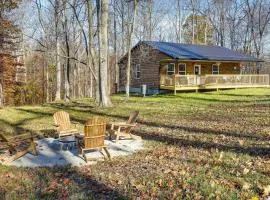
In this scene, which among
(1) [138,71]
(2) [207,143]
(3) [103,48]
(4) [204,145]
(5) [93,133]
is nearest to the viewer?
(5) [93,133]

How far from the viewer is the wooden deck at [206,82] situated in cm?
3139

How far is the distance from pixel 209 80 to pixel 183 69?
11.1ft

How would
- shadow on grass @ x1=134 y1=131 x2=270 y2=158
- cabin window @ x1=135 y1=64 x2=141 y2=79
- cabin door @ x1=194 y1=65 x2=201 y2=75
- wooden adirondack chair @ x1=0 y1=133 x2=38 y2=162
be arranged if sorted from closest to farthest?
shadow on grass @ x1=134 y1=131 x2=270 y2=158
wooden adirondack chair @ x1=0 y1=133 x2=38 y2=162
cabin door @ x1=194 y1=65 x2=201 y2=75
cabin window @ x1=135 y1=64 x2=141 y2=79

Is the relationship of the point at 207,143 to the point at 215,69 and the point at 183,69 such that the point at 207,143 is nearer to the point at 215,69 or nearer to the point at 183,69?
the point at 183,69

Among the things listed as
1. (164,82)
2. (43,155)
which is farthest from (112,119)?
(164,82)

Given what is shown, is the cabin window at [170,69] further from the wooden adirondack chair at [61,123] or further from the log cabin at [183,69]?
the wooden adirondack chair at [61,123]

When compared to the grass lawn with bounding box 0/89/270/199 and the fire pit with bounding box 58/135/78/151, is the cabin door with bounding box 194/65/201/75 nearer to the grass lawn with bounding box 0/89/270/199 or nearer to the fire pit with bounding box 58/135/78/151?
the grass lawn with bounding box 0/89/270/199

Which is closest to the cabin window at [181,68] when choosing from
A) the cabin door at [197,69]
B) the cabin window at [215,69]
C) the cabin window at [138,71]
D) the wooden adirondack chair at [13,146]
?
the cabin door at [197,69]

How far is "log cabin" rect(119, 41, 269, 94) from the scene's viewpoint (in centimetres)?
3247

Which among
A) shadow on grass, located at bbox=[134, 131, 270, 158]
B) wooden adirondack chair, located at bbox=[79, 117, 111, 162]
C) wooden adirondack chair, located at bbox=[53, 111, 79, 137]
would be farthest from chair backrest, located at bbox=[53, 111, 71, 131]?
wooden adirondack chair, located at bbox=[79, 117, 111, 162]

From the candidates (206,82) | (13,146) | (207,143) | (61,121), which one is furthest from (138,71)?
(13,146)

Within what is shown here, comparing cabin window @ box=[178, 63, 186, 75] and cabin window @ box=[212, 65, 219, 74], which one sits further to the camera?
cabin window @ box=[212, 65, 219, 74]

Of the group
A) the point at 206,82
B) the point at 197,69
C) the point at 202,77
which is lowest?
the point at 206,82

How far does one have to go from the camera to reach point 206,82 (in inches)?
1294
